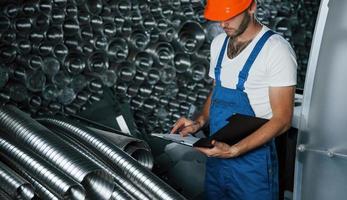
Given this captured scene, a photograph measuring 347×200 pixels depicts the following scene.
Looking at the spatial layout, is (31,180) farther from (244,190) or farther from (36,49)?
(36,49)

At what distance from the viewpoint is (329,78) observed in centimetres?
115

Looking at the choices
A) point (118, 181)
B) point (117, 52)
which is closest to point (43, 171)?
point (118, 181)

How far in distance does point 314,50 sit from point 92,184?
2.30 feet

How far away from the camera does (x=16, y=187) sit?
44.8 inches

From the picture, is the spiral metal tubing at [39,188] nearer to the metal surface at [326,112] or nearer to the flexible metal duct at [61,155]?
the flexible metal duct at [61,155]

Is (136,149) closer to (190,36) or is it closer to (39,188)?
(39,188)

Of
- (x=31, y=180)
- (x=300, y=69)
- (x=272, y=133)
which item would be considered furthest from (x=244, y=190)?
(x=300, y=69)

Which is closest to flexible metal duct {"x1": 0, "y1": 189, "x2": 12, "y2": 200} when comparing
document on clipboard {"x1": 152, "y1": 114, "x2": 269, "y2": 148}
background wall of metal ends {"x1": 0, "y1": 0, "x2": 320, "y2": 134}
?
document on clipboard {"x1": 152, "y1": 114, "x2": 269, "y2": 148}

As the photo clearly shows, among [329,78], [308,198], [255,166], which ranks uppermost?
[329,78]

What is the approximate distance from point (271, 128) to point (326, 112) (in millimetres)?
357

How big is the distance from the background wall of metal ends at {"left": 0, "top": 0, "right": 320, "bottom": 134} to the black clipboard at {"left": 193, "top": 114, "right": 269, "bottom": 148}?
1.13 meters

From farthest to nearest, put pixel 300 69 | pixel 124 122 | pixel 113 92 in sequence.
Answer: pixel 300 69
pixel 113 92
pixel 124 122

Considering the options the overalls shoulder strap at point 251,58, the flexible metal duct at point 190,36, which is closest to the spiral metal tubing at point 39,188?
the overalls shoulder strap at point 251,58

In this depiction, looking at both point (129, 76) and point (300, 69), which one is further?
point (300, 69)
